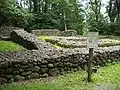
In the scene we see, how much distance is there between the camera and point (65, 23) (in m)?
31.2

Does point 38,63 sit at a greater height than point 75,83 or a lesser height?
greater

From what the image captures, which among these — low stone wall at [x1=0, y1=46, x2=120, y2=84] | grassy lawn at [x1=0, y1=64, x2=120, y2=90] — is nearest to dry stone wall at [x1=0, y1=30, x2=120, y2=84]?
low stone wall at [x1=0, y1=46, x2=120, y2=84]

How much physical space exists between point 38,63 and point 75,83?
4.50ft

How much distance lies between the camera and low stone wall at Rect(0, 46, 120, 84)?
8497mm

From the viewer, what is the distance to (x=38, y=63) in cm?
907

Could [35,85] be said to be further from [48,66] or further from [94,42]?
[94,42]

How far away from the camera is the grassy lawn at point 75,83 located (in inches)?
321

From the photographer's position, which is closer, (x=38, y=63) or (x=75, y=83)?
(x=75, y=83)

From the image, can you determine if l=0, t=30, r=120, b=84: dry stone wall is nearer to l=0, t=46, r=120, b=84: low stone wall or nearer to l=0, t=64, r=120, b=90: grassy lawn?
l=0, t=46, r=120, b=84: low stone wall

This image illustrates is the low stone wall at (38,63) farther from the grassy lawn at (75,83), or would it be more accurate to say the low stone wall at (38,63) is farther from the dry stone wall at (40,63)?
the grassy lawn at (75,83)

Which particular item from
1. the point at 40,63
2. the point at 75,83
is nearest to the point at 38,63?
the point at 40,63

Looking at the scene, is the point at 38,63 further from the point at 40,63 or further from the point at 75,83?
the point at 75,83

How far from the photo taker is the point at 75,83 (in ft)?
28.7

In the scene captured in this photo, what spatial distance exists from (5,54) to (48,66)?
60.4 inches
